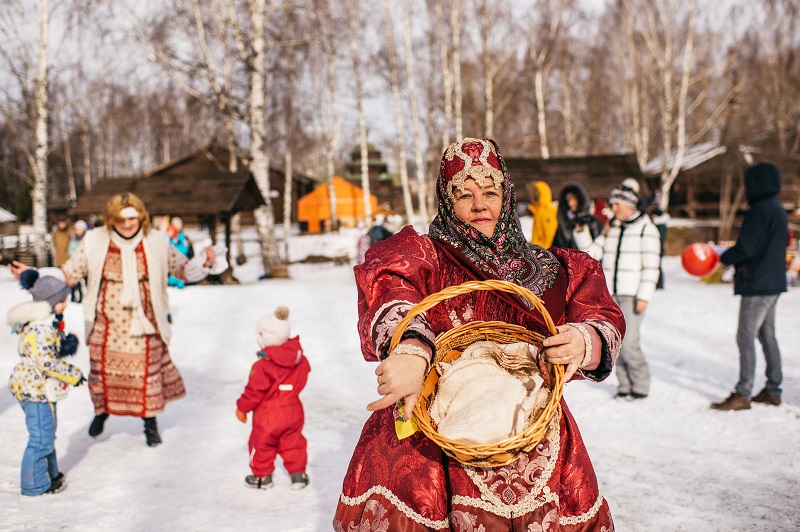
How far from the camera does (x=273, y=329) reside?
12.9 feet

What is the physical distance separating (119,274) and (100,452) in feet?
4.33

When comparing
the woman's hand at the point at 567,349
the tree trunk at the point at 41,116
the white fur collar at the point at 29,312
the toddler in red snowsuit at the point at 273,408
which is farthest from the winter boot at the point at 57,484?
the tree trunk at the point at 41,116

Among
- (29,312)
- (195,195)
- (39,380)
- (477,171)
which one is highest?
(195,195)

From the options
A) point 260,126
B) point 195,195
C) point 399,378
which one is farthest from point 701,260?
point 195,195

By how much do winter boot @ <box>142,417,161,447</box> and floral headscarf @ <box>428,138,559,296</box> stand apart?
3.46 metres

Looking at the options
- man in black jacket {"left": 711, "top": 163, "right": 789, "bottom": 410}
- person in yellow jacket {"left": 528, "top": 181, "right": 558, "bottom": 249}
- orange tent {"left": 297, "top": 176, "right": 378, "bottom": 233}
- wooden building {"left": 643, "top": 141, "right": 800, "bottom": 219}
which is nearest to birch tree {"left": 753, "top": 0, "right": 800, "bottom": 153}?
wooden building {"left": 643, "top": 141, "right": 800, "bottom": 219}

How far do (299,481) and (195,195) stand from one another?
1403cm

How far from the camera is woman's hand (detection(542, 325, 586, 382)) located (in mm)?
1631

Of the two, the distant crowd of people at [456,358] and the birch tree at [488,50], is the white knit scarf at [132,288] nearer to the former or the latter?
the distant crowd of people at [456,358]

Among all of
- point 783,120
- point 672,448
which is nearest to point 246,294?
point 672,448

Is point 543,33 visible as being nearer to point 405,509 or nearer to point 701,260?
point 701,260

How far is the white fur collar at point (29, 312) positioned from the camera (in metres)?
3.75

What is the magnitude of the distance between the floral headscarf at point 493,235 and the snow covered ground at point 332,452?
83.2 inches

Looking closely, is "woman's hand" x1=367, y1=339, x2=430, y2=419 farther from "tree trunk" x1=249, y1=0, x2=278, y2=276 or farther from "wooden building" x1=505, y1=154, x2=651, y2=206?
"wooden building" x1=505, y1=154, x2=651, y2=206
